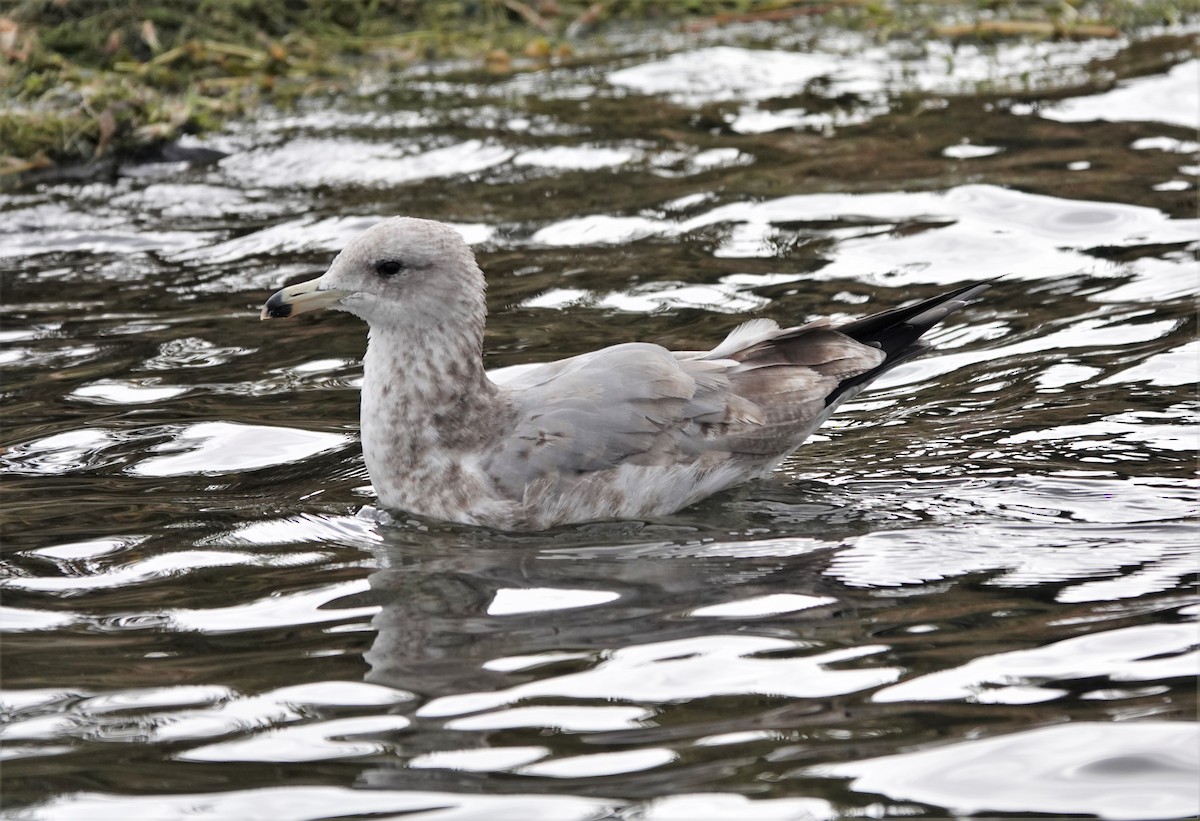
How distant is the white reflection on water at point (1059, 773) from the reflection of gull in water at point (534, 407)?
88.8 inches

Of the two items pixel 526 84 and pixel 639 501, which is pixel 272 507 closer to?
pixel 639 501

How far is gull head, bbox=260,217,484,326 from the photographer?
6395 mm

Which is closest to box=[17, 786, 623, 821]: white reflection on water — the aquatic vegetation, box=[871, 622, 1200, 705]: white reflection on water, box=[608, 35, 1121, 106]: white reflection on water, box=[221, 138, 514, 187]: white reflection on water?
box=[871, 622, 1200, 705]: white reflection on water

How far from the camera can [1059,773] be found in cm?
413

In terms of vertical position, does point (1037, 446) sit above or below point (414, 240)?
below

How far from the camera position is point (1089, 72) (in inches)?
500

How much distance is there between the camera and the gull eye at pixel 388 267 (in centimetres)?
641

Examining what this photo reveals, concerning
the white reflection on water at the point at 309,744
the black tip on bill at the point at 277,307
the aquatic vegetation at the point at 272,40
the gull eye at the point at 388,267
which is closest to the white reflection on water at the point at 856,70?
the aquatic vegetation at the point at 272,40

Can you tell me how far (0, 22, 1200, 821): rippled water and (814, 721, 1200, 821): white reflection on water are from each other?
0.04 ft

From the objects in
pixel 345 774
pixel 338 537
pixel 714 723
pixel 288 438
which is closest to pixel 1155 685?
pixel 714 723

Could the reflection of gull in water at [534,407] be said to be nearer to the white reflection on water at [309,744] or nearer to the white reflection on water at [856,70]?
the white reflection on water at [309,744]

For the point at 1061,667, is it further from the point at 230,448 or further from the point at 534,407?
the point at 230,448

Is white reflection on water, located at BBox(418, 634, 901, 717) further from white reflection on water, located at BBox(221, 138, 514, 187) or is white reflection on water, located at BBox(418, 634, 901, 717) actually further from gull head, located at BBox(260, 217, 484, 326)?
white reflection on water, located at BBox(221, 138, 514, 187)

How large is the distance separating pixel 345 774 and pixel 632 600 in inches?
55.5
